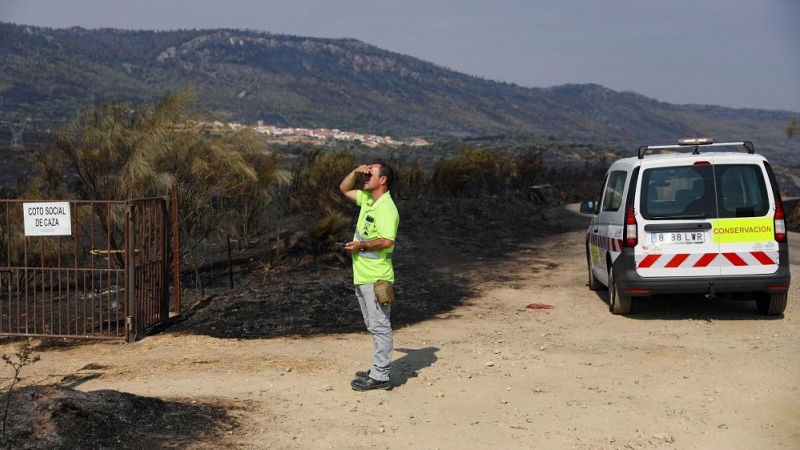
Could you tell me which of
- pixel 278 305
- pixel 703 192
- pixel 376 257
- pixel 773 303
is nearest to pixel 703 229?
pixel 703 192

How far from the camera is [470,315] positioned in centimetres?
1196

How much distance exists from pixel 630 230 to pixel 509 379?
3197mm

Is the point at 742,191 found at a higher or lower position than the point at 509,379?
higher

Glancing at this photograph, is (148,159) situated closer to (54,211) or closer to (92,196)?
(92,196)

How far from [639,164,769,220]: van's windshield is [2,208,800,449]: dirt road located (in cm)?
135

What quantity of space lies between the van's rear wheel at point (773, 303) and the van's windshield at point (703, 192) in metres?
1.08

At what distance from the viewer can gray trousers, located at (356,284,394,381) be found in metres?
7.50

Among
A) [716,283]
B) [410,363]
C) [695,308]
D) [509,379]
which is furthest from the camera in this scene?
[695,308]

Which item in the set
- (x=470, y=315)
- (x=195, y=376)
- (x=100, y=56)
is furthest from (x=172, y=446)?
(x=100, y=56)

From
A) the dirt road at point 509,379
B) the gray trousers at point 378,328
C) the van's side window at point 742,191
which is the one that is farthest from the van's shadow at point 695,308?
the gray trousers at point 378,328

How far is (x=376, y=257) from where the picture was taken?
24.6 feet

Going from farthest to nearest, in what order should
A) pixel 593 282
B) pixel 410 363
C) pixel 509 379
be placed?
pixel 593 282 → pixel 410 363 → pixel 509 379

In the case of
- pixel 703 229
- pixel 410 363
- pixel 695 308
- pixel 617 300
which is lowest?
pixel 410 363

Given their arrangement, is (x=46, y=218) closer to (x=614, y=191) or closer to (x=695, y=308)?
(x=614, y=191)
